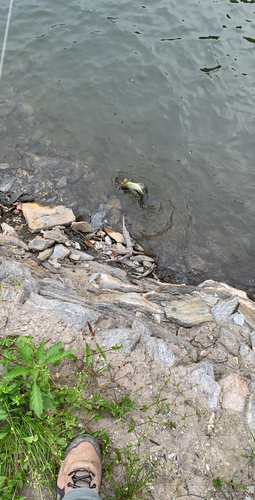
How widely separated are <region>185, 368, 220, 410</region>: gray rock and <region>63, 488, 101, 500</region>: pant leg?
1405 mm

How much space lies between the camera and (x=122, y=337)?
3.49 metres

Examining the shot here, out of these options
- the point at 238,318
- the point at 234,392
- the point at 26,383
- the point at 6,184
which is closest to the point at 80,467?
the point at 26,383

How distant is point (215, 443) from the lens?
2.85 meters

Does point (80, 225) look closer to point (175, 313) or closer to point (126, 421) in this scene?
point (175, 313)

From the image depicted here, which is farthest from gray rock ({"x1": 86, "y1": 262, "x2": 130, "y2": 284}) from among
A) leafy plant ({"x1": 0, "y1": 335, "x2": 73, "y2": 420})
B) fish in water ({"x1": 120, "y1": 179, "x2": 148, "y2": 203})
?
→ leafy plant ({"x1": 0, "y1": 335, "x2": 73, "y2": 420})

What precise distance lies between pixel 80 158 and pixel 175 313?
15.6ft

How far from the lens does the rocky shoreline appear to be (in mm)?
2799

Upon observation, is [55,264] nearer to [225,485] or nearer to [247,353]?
[247,353]

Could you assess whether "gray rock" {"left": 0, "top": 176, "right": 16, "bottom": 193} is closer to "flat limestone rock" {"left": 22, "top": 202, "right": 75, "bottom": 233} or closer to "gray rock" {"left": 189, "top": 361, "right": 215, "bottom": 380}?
"flat limestone rock" {"left": 22, "top": 202, "right": 75, "bottom": 233}

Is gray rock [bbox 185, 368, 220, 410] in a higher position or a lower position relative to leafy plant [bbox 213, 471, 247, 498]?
higher

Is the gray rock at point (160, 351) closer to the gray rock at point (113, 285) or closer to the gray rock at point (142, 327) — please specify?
the gray rock at point (142, 327)

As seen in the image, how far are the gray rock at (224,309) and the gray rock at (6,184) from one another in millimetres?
4985

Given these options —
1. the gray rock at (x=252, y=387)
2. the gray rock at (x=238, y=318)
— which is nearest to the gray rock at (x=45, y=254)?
the gray rock at (x=238, y=318)

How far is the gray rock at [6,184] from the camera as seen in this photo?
6391 millimetres
